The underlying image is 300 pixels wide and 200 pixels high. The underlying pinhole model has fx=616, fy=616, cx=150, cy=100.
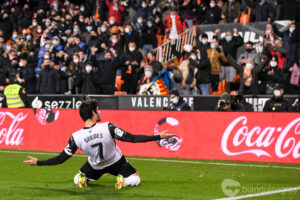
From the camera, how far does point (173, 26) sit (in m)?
24.8

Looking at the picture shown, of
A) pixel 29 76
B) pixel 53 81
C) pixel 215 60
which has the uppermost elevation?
pixel 215 60

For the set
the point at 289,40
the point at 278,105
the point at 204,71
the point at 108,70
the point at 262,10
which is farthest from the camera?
the point at 262,10

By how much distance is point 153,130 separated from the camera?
52.5ft

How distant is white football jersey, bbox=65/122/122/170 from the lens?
9922mm

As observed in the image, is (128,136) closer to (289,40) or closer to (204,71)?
(204,71)

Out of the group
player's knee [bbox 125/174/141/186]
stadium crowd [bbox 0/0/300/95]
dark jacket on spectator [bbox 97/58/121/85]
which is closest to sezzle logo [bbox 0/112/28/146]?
stadium crowd [bbox 0/0/300/95]

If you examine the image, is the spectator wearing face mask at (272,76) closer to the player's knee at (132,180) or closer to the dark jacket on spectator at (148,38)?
the dark jacket on spectator at (148,38)

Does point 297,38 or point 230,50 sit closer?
point 297,38

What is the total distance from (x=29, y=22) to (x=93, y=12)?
4717mm

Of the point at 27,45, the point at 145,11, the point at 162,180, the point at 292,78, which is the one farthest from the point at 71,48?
the point at 162,180

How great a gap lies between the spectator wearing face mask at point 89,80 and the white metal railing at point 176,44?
11.7 ft

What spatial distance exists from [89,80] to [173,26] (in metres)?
4.51

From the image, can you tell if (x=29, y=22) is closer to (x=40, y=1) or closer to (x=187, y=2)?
(x=40, y=1)

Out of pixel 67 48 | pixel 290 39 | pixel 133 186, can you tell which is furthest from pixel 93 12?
pixel 133 186
